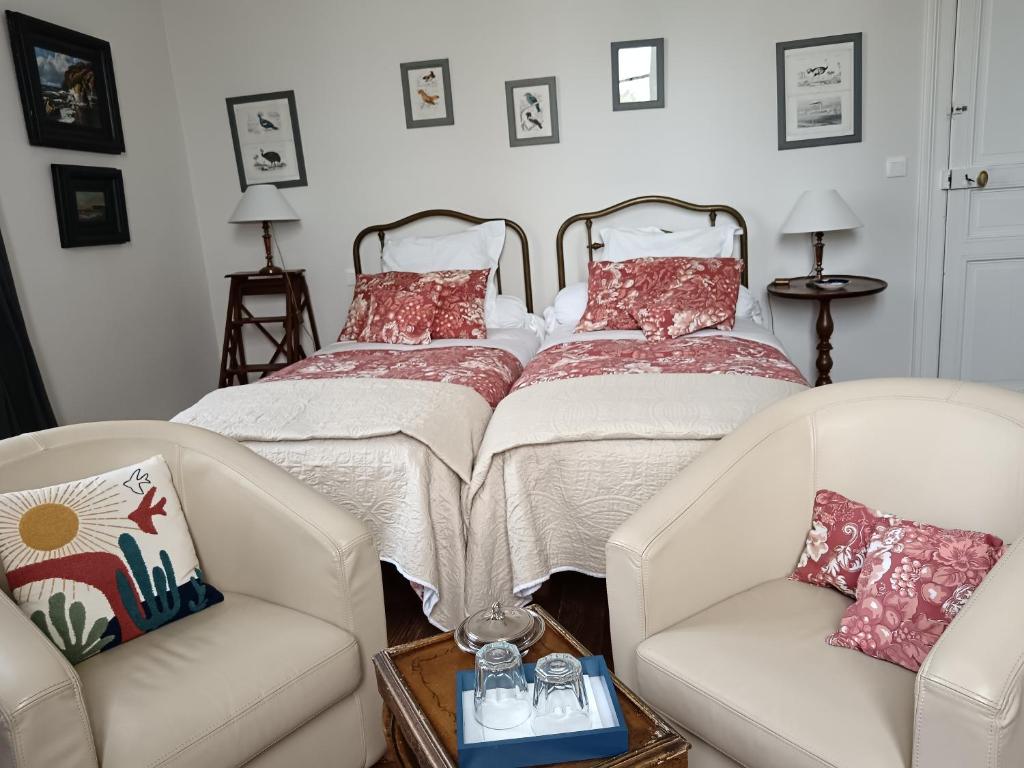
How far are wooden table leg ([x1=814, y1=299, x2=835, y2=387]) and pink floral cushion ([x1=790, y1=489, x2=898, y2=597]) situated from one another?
80.3 inches

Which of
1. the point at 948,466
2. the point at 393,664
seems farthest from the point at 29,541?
the point at 948,466

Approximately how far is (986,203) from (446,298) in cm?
244

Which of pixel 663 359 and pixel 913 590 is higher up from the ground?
pixel 663 359

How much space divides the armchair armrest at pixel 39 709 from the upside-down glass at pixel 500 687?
600 mm

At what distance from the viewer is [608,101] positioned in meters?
3.69

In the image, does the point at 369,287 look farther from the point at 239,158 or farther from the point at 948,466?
the point at 948,466

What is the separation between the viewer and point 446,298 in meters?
3.39

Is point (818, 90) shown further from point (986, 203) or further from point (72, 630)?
point (72, 630)

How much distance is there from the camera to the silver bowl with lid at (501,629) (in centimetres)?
129

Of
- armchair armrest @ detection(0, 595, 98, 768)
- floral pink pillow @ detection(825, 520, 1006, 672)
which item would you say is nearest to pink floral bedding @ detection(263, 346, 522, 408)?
floral pink pillow @ detection(825, 520, 1006, 672)

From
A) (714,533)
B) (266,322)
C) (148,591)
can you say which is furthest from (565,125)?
(148,591)

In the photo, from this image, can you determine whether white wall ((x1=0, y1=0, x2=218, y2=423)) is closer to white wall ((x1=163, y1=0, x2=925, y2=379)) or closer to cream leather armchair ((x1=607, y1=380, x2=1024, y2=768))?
white wall ((x1=163, y1=0, x2=925, y2=379))

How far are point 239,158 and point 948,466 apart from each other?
3695 millimetres

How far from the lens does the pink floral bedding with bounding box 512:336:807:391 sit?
2471 mm
